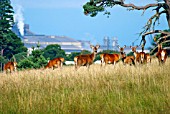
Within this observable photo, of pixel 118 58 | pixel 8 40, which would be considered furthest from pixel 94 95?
pixel 8 40

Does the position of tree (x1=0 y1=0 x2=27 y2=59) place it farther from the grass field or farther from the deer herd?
the grass field

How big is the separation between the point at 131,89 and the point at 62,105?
2325 mm

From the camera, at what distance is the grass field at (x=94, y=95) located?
8719 mm

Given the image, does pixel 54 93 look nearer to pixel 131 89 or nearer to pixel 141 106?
pixel 131 89

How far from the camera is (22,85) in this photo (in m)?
12.3

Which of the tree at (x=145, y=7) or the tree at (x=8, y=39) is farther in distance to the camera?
the tree at (x=8, y=39)

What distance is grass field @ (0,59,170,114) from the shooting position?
872cm

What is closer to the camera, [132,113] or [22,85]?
[132,113]

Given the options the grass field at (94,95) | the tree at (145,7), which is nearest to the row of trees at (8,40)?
the tree at (145,7)

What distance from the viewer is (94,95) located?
10.1 m

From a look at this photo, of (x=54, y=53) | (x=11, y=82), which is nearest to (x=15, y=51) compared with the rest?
(x=54, y=53)

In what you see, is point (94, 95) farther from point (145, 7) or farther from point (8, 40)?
point (8, 40)

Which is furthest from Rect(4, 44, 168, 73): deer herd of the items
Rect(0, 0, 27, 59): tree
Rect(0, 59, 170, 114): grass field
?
Rect(0, 0, 27, 59): tree

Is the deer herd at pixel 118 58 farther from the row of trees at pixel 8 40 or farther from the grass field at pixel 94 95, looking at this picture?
the row of trees at pixel 8 40
